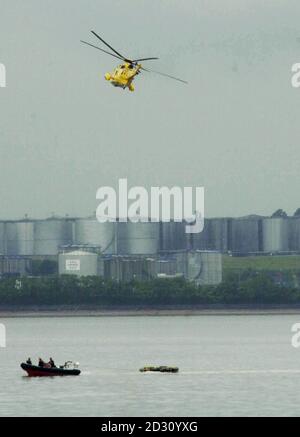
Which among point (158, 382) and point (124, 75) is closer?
point (124, 75)

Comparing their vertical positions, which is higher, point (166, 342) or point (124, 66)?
point (124, 66)

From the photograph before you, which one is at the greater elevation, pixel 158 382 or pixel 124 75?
pixel 124 75

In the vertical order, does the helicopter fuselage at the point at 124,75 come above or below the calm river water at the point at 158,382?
above

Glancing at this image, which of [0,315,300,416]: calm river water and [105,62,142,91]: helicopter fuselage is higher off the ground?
[105,62,142,91]: helicopter fuselage

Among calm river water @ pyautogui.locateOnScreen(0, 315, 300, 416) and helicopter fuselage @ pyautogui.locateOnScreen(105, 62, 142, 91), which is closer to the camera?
helicopter fuselage @ pyautogui.locateOnScreen(105, 62, 142, 91)

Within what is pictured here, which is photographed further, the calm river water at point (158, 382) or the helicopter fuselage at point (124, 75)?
the calm river water at point (158, 382)
